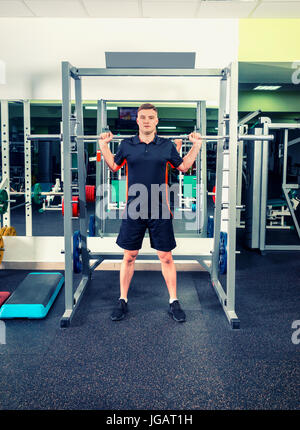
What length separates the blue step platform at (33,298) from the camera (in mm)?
2234

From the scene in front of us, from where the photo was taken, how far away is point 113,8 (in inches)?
124

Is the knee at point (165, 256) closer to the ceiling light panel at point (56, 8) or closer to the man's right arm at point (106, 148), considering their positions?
the man's right arm at point (106, 148)

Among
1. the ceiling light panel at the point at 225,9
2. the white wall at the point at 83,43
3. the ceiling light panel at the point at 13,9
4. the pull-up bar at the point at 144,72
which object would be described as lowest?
the pull-up bar at the point at 144,72

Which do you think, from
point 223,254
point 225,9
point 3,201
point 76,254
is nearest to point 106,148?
point 76,254

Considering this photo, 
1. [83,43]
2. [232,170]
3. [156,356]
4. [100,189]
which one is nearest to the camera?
[156,356]

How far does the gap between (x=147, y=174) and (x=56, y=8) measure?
1.98 meters

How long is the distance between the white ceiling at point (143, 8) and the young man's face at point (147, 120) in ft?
4.74

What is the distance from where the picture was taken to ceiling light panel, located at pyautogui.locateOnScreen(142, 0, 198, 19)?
304 cm

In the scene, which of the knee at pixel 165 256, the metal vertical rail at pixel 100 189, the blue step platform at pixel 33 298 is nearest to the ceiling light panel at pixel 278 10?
the metal vertical rail at pixel 100 189

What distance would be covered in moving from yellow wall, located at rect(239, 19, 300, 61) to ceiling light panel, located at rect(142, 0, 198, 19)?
0.54m

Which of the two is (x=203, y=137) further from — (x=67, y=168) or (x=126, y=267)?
(x=126, y=267)

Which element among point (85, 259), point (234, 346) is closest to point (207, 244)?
point (85, 259)

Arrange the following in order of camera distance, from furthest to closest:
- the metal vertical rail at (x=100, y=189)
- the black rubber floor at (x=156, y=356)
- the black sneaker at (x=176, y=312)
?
the metal vertical rail at (x=100, y=189), the black sneaker at (x=176, y=312), the black rubber floor at (x=156, y=356)
